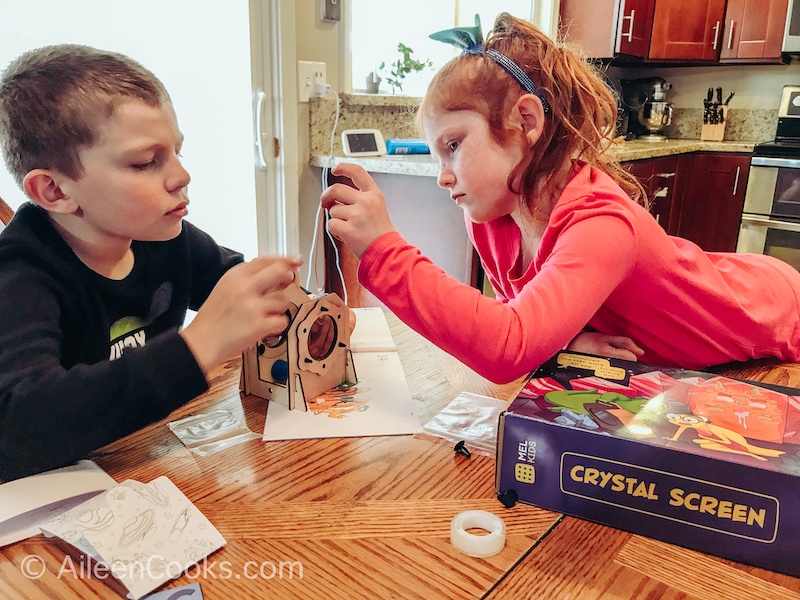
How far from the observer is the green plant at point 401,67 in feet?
8.69

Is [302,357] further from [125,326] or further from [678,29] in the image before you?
[678,29]

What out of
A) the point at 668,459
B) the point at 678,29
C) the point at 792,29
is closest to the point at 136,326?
the point at 668,459

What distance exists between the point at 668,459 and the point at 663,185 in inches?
121

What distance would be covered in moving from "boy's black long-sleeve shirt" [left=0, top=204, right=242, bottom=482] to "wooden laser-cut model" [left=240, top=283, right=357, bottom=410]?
0.45ft

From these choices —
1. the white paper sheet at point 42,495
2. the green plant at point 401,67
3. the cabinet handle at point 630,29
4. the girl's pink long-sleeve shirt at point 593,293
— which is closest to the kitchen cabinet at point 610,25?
the cabinet handle at point 630,29

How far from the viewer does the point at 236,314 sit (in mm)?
717

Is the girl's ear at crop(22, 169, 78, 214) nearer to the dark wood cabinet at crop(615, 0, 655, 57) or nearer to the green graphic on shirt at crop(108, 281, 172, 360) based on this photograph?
the green graphic on shirt at crop(108, 281, 172, 360)

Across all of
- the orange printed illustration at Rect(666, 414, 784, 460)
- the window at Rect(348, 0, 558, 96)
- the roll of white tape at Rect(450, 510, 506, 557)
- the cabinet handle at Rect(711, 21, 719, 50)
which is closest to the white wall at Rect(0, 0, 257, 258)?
the window at Rect(348, 0, 558, 96)

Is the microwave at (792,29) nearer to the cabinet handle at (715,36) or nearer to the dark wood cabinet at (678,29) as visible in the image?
the dark wood cabinet at (678,29)

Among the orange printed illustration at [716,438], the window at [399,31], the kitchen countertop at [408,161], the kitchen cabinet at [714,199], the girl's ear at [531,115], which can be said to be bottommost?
the kitchen cabinet at [714,199]

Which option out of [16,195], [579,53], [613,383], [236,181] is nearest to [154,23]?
[236,181]

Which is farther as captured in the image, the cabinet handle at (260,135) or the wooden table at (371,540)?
the cabinet handle at (260,135)

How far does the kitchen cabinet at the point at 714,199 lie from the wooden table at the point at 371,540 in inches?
129

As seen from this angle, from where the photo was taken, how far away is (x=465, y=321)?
73 cm
